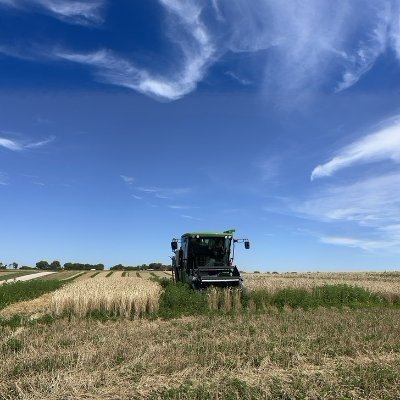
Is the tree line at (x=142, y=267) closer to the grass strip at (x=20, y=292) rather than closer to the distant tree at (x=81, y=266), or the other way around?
the distant tree at (x=81, y=266)

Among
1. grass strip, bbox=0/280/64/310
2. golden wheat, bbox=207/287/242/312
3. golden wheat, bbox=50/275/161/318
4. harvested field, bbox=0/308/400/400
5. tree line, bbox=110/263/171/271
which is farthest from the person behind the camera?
tree line, bbox=110/263/171/271

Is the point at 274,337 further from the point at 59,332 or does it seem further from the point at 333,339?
the point at 59,332

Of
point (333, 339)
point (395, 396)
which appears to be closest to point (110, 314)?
point (333, 339)

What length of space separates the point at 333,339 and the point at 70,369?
5220 millimetres

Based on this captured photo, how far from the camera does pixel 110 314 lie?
595 inches

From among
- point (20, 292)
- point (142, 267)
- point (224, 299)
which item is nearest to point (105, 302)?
point (224, 299)

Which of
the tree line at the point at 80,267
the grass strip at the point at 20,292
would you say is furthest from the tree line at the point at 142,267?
the grass strip at the point at 20,292

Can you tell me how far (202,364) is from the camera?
288 inches

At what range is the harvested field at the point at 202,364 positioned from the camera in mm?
6043

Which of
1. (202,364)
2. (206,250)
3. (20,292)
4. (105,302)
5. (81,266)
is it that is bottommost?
(202,364)

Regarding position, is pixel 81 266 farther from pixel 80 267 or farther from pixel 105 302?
pixel 105 302

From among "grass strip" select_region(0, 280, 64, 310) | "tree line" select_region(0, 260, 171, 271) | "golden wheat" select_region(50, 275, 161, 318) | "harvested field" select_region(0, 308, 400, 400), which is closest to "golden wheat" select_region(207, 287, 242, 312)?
"golden wheat" select_region(50, 275, 161, 318)

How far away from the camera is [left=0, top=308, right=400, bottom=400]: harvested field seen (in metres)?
6.04

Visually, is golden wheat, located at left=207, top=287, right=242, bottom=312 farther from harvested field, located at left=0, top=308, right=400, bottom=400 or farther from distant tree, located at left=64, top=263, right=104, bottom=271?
distant tree, located at left=64, top=263, right=104, bottom=271
